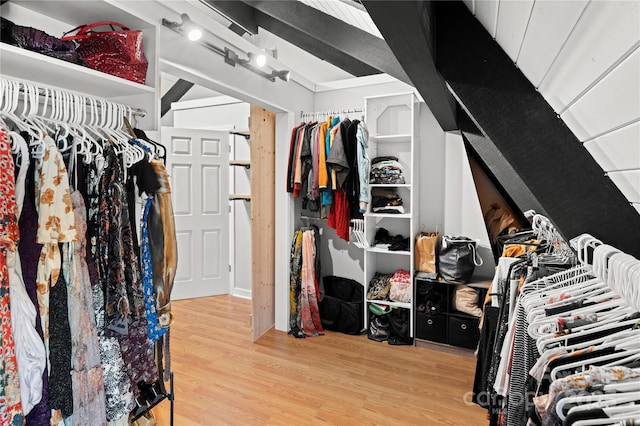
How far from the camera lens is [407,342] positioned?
10.4ft

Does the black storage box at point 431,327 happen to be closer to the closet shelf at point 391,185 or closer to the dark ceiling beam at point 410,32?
the closet shelf at point 391,185

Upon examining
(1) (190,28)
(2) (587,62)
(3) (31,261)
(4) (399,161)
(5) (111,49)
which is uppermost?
(1) (190,28)

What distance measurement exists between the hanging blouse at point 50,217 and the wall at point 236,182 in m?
3.40

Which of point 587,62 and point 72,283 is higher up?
point 587,62

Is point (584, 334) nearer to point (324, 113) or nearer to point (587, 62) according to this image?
point (587, 62)

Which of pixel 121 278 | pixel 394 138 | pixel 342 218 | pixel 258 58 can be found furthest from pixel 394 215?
pixel 121 278

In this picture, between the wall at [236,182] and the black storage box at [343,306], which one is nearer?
the black storage box at [343,306]

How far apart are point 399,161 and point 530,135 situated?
8.41 ft

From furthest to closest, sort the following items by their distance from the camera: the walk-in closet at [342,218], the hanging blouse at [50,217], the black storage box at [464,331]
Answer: the black storage box at [464,331], the hanging blouse at [50,217], the walk-in closet at [342,218]

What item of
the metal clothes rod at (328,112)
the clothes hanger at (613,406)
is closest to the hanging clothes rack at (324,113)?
the metal clothes rod at (328,112)

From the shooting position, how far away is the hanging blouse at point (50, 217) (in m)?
1.12

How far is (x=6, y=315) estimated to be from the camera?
1011 mm

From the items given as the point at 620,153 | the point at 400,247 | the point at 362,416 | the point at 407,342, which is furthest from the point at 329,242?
the point at 620,153

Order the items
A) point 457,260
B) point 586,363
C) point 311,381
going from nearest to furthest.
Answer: point 586,363 → point 311,381 → point 457,260
